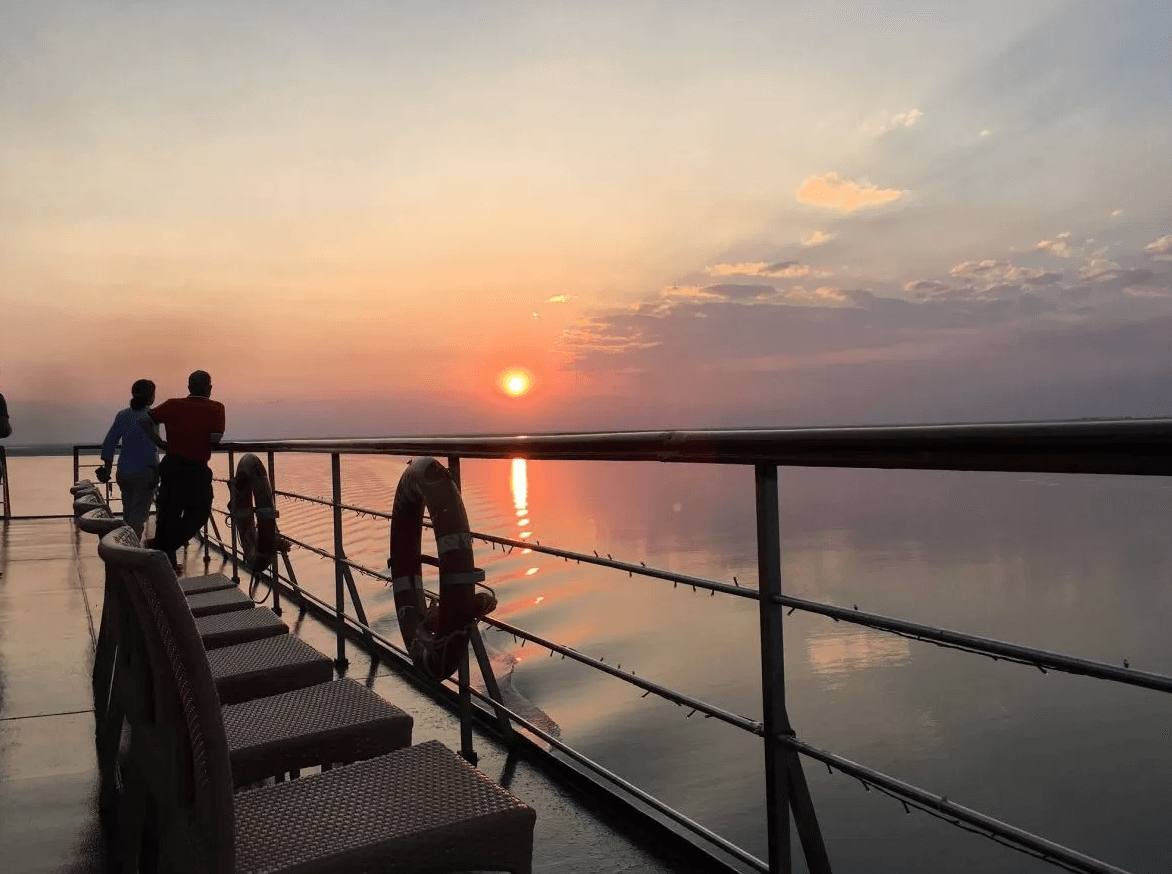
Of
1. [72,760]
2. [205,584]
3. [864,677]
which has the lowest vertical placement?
[864,677]

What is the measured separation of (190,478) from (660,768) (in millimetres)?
10100

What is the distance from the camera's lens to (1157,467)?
766 mm

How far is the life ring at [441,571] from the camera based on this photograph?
1953mm

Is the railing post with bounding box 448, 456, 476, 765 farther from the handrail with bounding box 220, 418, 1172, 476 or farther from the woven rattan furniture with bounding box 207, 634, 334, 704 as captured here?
the handrail with bounding box 220, 418, 1172, 476

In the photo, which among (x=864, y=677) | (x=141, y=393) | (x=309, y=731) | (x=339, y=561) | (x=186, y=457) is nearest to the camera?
(x=309, y=731)

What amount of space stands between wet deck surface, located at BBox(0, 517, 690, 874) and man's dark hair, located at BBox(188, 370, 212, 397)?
133cm

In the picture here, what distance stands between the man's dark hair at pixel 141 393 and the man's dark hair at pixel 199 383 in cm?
135

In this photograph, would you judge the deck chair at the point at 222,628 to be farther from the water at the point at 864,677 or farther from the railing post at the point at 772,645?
the water at the point at 864,677

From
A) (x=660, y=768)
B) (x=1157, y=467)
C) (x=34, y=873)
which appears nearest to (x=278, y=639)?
(x=34, y=873)

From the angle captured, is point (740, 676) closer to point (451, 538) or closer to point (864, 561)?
point (864, 561)

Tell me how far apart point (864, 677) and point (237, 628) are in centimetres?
2095

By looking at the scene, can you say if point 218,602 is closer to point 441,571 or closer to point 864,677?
point 441,571

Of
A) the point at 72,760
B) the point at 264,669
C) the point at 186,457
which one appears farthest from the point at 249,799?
the point at 186,457

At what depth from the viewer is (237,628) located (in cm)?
232
